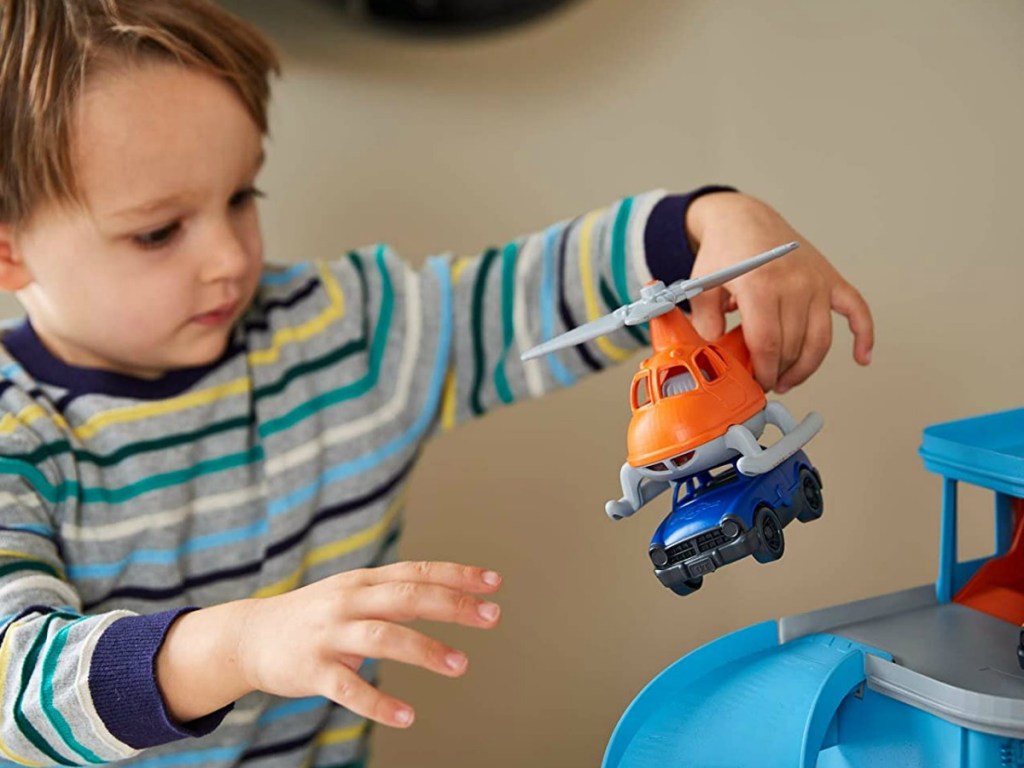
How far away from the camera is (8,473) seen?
64 cm

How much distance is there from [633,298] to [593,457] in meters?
0.21

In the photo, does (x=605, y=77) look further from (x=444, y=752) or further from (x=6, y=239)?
(x=444, y=752)

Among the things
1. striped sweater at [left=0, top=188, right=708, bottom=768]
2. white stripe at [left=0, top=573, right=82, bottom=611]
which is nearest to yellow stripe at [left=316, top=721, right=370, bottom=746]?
striped sweater at [left=0, top=188, right=708, bottom=768]

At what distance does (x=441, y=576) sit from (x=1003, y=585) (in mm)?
273

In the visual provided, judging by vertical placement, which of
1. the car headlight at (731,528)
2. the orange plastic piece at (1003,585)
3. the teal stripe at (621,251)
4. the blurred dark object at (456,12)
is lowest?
the orange plastic piece at (1003,585)

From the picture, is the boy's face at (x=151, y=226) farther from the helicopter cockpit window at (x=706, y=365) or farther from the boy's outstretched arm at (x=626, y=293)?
the helicopter cockpit window at (x=706, y=365)

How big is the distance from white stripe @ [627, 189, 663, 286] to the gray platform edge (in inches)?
9.5

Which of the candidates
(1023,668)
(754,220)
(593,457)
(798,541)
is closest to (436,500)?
(593,457)

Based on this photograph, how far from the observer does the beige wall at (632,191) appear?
0.77 metres

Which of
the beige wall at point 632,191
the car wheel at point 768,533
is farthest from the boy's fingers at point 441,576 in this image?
the beige wall at point 632,191

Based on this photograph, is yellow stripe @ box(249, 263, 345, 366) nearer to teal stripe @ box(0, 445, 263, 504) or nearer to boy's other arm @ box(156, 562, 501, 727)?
teal stripe @ box(0, 445, 263, 504)

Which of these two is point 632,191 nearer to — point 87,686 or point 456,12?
point 456,12

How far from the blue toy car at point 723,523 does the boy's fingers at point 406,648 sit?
0.28 ft

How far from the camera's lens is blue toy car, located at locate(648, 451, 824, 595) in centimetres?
39
